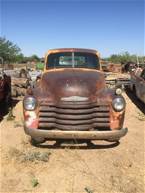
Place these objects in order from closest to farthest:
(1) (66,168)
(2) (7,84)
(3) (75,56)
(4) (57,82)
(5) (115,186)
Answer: (5) (115,186)
(1) (66,168)
(4) (57,82)
(3) (75,56)
(2) (7,84)

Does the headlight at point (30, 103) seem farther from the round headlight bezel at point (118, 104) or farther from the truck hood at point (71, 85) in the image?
the round headlight bezel at point (118, 104)

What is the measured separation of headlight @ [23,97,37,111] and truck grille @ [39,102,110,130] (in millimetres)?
176

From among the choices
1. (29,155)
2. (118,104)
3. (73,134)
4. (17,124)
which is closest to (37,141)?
(29,155)

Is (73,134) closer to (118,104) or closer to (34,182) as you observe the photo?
(118,104)

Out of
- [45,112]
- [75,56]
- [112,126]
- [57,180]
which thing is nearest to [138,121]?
[75,56]

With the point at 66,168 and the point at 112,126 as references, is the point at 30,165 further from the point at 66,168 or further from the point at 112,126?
the point at 112,126

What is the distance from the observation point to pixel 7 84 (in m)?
10.8

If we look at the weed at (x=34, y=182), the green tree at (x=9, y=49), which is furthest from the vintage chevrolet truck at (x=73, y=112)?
the green tree at (x=9, y=49)

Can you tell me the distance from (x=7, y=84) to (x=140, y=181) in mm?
7215

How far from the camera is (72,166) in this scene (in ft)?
17.7

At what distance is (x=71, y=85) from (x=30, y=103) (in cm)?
89

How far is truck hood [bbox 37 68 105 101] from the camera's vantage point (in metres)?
5.75

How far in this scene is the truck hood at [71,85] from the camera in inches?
226

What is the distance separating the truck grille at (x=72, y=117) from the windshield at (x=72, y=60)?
6.61 feet
